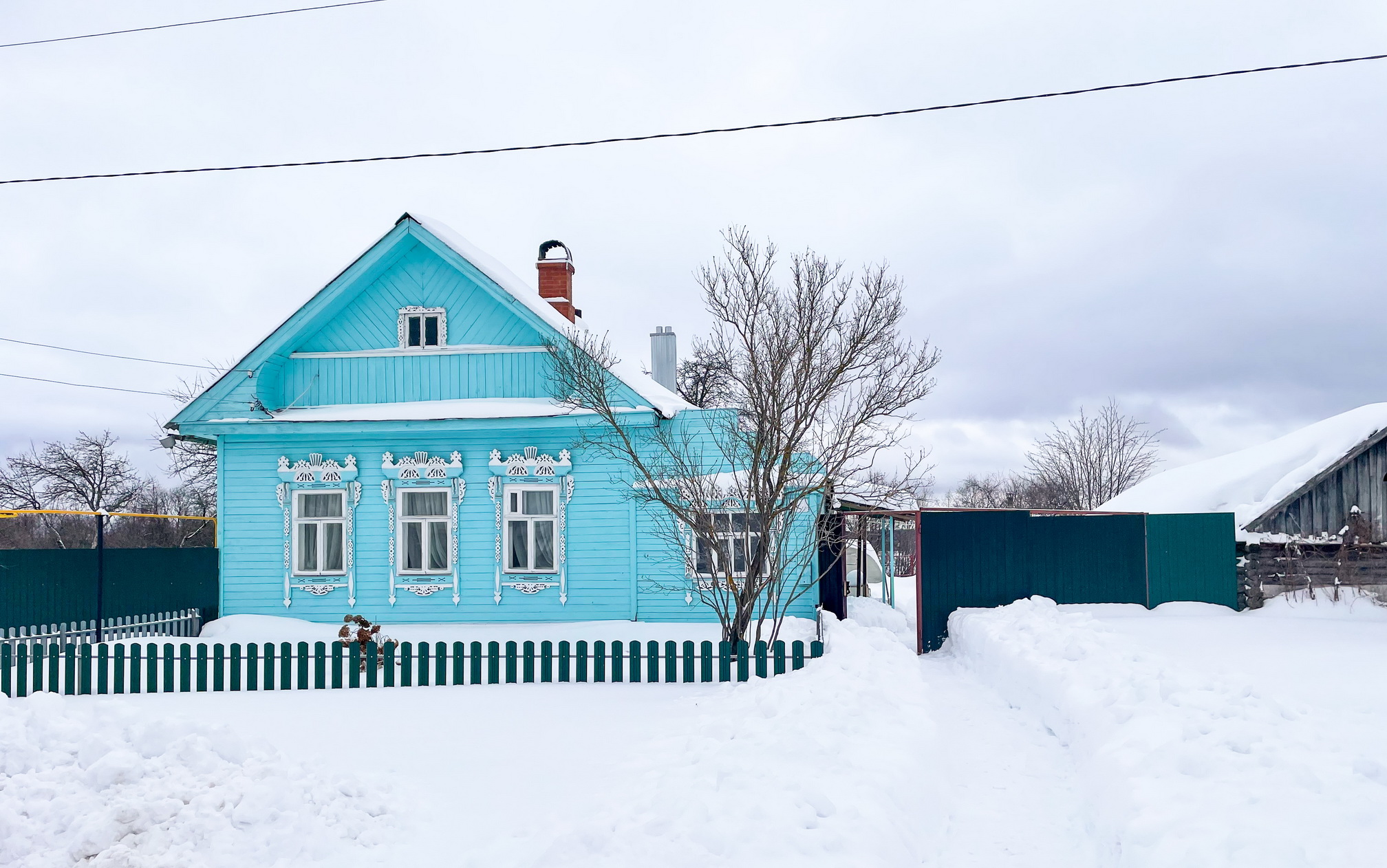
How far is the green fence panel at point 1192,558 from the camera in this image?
15.2 m

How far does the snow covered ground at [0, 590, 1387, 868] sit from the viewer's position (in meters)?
4.74

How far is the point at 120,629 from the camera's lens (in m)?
14.0

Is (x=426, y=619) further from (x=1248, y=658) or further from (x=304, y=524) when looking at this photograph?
(x=1248, y=658)

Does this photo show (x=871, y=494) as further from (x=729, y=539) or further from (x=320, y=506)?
(x=320, y=506)

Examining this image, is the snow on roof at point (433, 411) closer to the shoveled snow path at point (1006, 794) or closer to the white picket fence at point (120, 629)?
the white picket fence at point (120, 629)

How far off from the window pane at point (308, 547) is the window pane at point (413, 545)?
5.14ft

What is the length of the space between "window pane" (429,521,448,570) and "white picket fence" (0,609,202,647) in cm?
403

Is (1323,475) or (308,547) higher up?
(1323,475)

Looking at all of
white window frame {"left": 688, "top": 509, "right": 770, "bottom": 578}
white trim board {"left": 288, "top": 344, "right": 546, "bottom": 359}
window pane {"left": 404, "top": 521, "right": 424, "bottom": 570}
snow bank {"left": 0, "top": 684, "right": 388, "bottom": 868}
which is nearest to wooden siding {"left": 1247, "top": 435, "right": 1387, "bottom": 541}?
white window frame {"left": 688, "top": 509, "right": 770, "bottom": 578}

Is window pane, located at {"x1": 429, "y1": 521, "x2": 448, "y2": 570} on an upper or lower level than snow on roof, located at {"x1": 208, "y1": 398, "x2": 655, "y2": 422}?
lower

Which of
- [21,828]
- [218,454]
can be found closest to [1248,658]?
[21,828]

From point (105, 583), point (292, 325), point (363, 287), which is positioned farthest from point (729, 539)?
point (105, 583)

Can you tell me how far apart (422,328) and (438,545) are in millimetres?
3671

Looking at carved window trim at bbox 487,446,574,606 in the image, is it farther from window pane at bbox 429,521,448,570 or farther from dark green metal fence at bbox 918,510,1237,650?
dark green metal fence at bbox 918,510,1237,650
